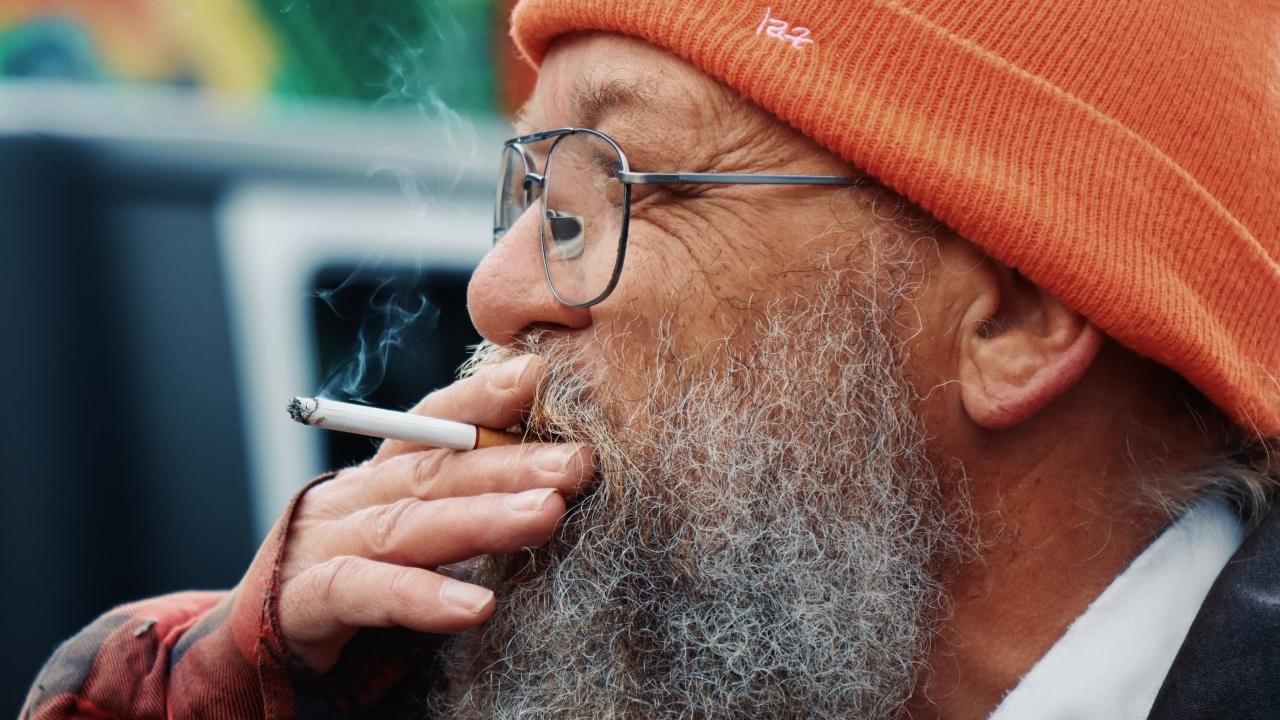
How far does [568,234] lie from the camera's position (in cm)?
222

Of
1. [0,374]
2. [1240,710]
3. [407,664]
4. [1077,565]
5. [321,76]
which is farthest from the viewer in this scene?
[321,76]

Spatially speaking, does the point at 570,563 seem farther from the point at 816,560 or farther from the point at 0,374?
the point at 0,374

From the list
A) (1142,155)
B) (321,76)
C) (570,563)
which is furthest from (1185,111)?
(321,76)

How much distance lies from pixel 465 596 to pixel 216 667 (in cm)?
70

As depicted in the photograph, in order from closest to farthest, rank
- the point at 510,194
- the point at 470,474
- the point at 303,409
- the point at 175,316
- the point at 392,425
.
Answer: the point at 303,409 → the point at 392,425 → the point at 470,474 → the point at 510,194 → the point at 175,316

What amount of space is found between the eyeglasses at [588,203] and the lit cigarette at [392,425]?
32 cm

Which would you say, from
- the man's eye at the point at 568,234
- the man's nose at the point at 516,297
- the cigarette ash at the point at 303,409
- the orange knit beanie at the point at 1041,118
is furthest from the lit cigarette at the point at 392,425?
the orange knit beanie at the point at 1041,118

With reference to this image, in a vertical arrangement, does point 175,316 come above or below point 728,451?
below

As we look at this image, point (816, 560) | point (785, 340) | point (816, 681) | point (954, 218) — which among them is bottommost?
point (816, 681)

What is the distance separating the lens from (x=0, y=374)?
418 cm

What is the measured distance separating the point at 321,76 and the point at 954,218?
4563 mm

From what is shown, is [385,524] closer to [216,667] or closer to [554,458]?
[554,458]

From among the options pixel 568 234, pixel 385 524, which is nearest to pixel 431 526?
pixel 385 524

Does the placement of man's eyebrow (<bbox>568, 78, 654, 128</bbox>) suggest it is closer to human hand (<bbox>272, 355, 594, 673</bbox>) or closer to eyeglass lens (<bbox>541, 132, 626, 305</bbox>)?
eyeglass lens (<bbox>541, 132, 626, 305</bbox>)
